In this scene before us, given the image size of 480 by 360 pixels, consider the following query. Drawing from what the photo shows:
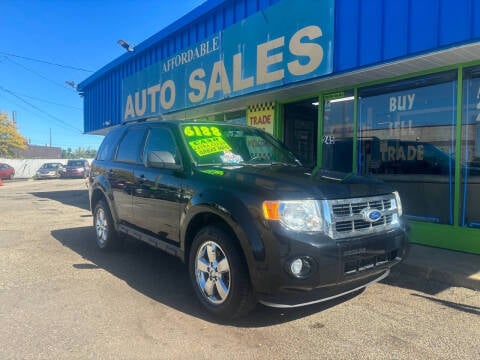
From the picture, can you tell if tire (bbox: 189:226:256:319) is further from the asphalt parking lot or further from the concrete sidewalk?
the concrete sidewalk

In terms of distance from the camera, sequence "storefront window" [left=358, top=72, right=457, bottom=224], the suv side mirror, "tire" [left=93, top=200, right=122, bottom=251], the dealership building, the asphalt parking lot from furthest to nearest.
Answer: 1. "storefront window" [left=358, top=72, right=457, bottom=224]
2. "tire" [left=93, top=200, right=122, bottom=251]
3. the dealership building
4. the suv side mirror
5. the asphalt parking lot

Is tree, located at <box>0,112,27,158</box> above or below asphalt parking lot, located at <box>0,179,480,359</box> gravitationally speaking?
above

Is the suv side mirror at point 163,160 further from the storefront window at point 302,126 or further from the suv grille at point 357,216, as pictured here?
the storefront window at point 302,126

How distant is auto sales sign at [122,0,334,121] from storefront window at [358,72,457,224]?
1.27m

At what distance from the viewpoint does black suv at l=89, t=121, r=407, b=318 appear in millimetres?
2854

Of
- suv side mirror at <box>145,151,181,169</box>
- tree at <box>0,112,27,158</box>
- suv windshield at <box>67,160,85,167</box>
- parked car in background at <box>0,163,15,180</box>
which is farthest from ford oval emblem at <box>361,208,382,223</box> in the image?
tree at <box>0,112,27,158</box>

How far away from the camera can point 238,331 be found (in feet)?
10.2

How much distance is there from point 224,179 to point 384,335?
1.86 m

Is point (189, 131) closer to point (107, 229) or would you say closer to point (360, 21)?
point (107, 229)

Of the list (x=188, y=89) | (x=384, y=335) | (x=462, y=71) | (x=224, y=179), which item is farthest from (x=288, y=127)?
(x=384, y=335)

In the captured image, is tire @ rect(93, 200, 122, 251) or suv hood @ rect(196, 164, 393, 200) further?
tire @ rect(93, 200, 122, 251)

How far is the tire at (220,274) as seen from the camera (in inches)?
120

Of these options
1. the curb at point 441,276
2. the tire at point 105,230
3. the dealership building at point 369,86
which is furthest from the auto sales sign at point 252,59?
the tire at point 105,230

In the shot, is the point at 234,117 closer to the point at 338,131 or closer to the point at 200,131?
the point at 338,131
